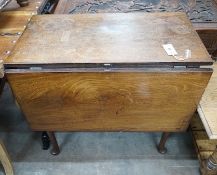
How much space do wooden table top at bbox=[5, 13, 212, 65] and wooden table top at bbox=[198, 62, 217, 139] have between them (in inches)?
11.6

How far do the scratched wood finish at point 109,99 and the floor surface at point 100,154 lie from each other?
292mm

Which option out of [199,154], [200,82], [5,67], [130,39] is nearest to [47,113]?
[5,67]

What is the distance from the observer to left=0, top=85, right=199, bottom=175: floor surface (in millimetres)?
1307

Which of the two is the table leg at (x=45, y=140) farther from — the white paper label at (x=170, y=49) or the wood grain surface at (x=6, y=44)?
the white paper label at (x=170, y=49)

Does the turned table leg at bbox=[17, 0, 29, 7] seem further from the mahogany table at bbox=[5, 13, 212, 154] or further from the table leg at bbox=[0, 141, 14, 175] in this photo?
the table leg at bbox=[0, 141, 14, 175]

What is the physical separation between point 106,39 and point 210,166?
2.58 ft

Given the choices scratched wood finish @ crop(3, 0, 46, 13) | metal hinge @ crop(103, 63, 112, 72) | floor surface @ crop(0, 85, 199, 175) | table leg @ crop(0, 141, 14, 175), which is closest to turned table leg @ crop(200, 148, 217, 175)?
floor surface @ crop(0, 85, 199, 175)

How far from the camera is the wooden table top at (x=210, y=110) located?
3.28 ft

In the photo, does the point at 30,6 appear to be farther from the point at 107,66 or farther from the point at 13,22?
the point at 107,66

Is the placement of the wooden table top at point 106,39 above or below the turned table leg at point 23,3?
below

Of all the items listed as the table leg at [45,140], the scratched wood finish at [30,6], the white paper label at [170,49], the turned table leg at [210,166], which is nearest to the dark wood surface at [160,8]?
the scratched wood finish at [30,6]

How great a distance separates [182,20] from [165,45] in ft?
0.76

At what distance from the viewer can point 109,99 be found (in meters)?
0.98

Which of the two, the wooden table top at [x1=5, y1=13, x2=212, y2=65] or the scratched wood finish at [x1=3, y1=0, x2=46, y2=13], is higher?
the scratched wood finish at [x1=3, y1=0, x2=46, y2=13]
